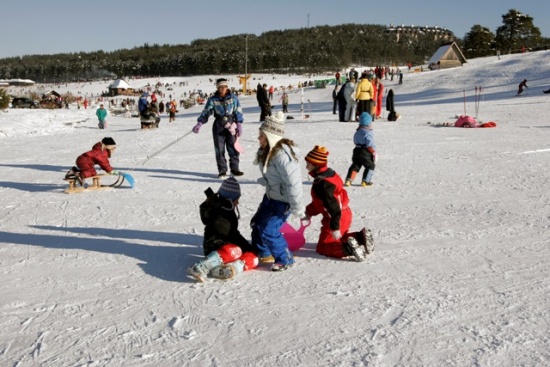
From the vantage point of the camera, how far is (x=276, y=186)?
12.4 feet

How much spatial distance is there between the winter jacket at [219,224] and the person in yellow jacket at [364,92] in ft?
35.0

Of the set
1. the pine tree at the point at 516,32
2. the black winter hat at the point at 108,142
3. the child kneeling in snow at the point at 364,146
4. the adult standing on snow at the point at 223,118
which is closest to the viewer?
the child kneeling in snow at the point at 364,146

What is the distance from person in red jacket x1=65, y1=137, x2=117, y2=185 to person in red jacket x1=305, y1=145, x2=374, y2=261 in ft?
13.5

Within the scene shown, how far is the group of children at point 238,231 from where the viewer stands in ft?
12.0

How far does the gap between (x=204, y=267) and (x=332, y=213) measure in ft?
3.52

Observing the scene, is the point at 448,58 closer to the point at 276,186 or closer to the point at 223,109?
the point at 223,109

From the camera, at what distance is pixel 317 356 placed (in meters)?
2.58

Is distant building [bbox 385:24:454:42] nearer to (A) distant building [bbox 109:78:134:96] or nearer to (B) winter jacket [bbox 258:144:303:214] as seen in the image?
(A) distant building [bbox 109:78:134:96]

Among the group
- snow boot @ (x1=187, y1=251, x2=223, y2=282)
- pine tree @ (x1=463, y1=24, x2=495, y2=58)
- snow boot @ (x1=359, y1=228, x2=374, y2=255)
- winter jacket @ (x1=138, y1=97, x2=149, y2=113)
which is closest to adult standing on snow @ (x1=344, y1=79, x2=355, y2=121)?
winter jacket @ (x1=138, y1=97, x2=149, y2=113)

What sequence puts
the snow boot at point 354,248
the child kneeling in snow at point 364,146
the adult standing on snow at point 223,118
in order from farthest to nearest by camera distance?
1. the adult standing on snow at point 223,118
2. the child kneeling in snow at point 364,146
3. the snow boot at point 354,248

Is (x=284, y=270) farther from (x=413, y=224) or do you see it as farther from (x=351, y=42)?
(x=351, y=42)

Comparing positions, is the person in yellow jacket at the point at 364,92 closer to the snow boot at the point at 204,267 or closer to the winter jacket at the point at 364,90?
the winter jacket at the point at 364,90

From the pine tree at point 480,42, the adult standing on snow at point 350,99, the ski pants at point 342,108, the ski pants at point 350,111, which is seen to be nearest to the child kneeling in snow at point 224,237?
the adult standing on snow at point 350,99

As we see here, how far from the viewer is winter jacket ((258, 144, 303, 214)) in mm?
3682
